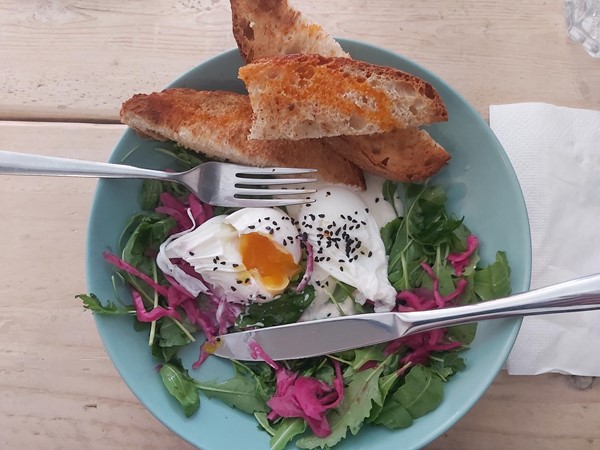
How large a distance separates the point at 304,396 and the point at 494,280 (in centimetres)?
48

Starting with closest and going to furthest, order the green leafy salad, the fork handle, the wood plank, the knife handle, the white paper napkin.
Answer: the knife handle
the fork handle
the green leafy salad
the white paper napkin
the wood plank

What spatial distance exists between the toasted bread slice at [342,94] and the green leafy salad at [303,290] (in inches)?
8.4

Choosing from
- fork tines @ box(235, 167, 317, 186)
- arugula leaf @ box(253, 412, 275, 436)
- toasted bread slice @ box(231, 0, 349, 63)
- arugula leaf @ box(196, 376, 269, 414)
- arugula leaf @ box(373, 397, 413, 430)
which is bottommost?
arugula leaf @ box(253, 412, 275, 436)

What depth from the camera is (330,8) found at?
1.60m

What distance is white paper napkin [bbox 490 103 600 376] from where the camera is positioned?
4.71 feet

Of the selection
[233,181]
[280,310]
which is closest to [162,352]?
[280,310]

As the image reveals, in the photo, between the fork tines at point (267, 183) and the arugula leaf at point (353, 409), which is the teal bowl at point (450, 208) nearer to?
the arugula leaf at point (353, 409)

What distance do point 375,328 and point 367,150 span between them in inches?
15.5

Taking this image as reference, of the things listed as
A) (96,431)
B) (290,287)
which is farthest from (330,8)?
(96,431)

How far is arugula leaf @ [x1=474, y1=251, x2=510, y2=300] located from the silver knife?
136 mm

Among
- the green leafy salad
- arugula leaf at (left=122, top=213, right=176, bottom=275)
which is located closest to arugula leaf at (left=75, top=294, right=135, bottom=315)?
the green leafy salad

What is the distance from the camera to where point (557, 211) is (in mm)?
1492

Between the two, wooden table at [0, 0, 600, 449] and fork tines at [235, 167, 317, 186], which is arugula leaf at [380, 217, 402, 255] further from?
wooden table at [0, 0, 600, 449]

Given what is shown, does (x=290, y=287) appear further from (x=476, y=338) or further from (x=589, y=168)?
(x=589, y=168)
